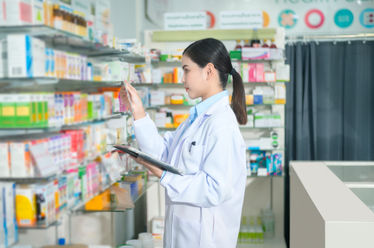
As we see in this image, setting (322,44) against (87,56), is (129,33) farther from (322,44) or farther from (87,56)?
(87,56)

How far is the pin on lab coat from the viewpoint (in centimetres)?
177

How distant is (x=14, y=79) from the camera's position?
203 centimetres

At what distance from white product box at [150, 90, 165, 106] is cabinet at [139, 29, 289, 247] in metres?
0.05

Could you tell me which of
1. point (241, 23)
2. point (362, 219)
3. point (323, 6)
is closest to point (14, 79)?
point (362, 219)

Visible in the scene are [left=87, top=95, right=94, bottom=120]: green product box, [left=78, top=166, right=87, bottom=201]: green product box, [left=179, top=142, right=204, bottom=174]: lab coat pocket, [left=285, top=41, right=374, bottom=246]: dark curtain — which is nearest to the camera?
[left=179, top=142, right=204, bottom=174]: lab coat pocket

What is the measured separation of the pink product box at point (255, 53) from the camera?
16.5 ft

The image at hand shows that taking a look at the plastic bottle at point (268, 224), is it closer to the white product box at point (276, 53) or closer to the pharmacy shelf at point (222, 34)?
the white product box at point (276, 53)

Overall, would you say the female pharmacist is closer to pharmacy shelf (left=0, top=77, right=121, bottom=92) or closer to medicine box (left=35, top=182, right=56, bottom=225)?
pharmacy shelf (left=0, top=77, right=121, bottom=92)

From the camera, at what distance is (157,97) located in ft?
16.9

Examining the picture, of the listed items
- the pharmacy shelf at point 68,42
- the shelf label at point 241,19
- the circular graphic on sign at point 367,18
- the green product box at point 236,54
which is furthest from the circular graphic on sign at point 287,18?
the pharmacy shelf at point 68,42

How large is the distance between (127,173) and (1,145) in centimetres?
100

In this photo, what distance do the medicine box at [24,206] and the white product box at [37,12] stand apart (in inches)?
30.8

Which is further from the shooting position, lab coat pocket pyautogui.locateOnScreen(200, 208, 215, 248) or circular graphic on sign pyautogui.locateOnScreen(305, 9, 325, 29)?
circular graphic on sign pyautogui.locateOnScreen(305, 9, 325, 29)

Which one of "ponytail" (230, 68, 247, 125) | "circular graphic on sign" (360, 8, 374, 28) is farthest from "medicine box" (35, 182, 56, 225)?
"circular graphic on sign" (360, 8, 374, 28)
